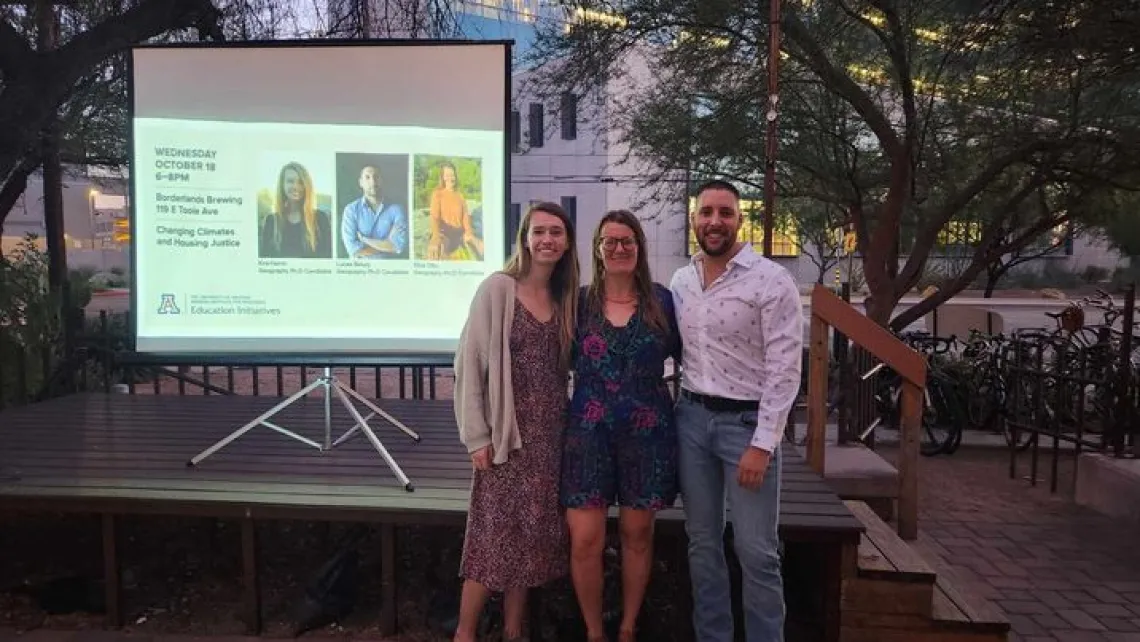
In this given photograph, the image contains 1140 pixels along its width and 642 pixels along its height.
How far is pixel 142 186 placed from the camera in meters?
4.39

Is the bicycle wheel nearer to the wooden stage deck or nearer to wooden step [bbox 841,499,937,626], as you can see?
the wooden stage deck

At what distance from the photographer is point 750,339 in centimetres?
300

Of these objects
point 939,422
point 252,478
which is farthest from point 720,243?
point 939,422

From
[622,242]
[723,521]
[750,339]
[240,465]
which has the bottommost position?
[240,465]

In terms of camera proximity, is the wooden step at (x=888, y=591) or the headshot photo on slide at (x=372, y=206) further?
the headshot photo on slide at (x=372, y=206)

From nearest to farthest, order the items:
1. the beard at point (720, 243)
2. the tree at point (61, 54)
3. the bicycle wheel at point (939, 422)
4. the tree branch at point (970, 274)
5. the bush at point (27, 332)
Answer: the beard at point (720, 243)
the tree at point (61, 54)
the bush at point (27, 332)
the bicycle wheel at point (939, 422)
the tree branch at point (970, 274)

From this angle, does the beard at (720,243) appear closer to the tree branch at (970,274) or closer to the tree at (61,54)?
the tree at (61,54)

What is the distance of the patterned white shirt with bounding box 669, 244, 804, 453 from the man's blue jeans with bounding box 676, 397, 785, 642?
0.11 metres

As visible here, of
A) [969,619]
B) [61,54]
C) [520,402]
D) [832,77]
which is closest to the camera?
[520,402]

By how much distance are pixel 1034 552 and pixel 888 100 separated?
716cm

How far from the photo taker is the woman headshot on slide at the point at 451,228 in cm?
440

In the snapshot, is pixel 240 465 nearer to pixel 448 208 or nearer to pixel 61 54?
pixel 448 208

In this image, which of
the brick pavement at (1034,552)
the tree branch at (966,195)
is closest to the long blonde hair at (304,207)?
the brick pavement at (1034,552)

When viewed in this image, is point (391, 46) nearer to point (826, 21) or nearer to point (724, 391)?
point (724, 391)
